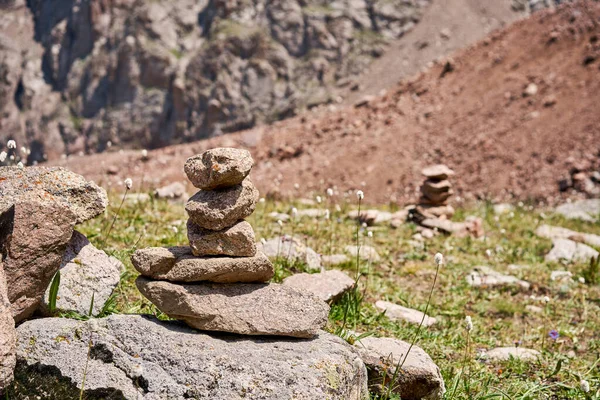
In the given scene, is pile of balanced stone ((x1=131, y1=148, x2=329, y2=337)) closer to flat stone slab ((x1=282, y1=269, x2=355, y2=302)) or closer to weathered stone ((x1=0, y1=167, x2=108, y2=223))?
weathered stone ((x1=0, y1=167, x2=108, y2=223))

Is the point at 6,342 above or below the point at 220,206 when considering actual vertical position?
below

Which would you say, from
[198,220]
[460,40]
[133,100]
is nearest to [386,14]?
[460,40]

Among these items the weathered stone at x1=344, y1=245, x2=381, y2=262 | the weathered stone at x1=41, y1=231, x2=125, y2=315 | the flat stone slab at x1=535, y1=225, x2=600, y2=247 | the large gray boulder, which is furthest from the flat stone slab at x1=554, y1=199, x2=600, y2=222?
the large gray boulder

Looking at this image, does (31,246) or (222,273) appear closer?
(31,246)

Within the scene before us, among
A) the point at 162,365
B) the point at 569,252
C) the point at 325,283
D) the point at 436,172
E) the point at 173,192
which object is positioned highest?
the point at 162,365

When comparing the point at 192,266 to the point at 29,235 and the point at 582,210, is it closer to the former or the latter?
the point at 29,235

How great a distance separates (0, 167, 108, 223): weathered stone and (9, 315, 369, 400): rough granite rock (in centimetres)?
87

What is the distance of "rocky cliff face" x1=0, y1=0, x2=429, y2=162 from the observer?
63906mm

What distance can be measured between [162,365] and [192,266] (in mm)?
748

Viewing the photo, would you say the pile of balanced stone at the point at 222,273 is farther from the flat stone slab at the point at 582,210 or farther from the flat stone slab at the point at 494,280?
the flat stone slab at the point at 582,210

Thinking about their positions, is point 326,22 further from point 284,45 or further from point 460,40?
point 460,40

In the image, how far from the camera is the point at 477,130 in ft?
77.0

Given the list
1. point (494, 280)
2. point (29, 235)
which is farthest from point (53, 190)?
point (494, 280)

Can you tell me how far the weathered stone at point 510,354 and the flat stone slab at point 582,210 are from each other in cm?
1012
